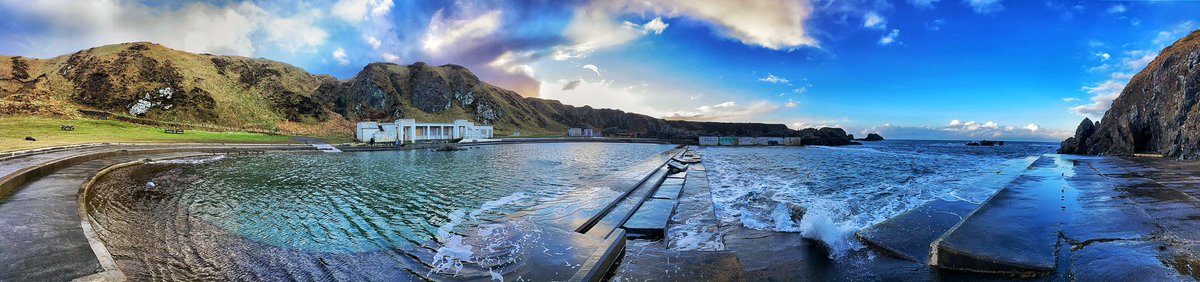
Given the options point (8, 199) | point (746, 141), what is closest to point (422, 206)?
point (8, 199)

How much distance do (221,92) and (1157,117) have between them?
132 meters

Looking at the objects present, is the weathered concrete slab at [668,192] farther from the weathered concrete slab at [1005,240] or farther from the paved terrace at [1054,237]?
the weathered concrete slab at [1005,240]

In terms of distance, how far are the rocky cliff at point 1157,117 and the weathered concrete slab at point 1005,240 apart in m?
32.8

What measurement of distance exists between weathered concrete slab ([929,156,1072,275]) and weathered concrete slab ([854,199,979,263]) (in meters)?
0.36

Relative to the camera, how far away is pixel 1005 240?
613cm

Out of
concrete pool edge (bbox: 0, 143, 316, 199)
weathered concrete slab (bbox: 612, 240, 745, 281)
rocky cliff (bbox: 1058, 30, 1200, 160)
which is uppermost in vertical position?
rocky cliff (bbox: 1058, 30, 1200, 160)

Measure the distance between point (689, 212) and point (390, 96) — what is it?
13321cm

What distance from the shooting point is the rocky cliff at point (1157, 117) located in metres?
28.4

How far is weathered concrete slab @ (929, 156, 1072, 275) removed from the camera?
5.05 metres

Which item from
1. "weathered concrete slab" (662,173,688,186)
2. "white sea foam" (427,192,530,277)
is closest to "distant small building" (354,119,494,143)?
"weathered concrete slab" (662,173,688,186)

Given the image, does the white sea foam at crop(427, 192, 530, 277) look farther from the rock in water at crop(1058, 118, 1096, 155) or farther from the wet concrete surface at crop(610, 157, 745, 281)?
the rock in water at crop(1058, 118, 1096, 155)

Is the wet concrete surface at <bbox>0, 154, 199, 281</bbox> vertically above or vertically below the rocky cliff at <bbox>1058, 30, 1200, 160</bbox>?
below

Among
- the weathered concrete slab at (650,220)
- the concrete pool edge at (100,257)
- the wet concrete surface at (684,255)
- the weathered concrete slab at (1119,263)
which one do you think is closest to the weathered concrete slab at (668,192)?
the weathered concrete slab at (650,220)

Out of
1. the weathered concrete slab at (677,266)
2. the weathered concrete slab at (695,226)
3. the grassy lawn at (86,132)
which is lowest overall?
the weathered concrete slab at (695,226)
